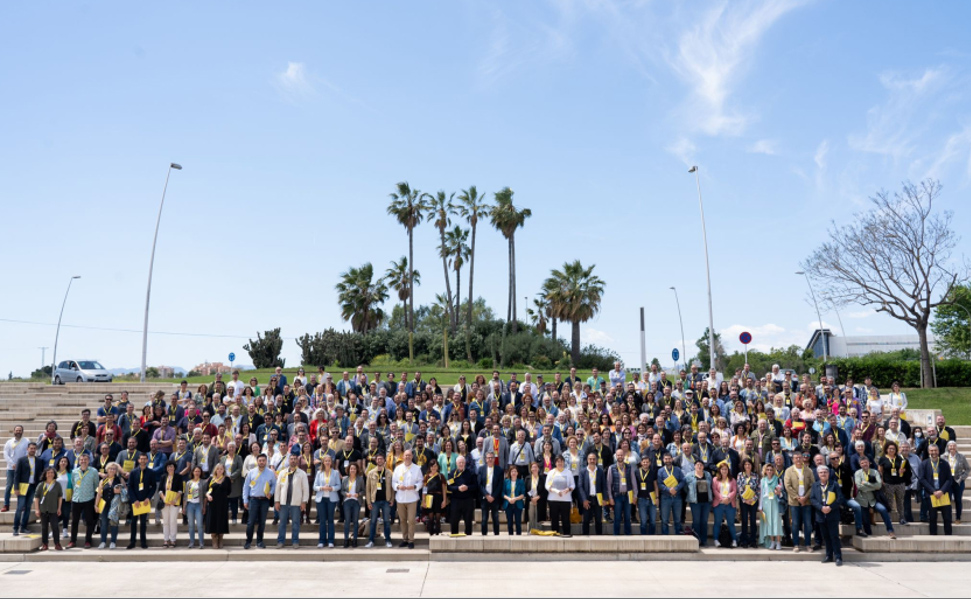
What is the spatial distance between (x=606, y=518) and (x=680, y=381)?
563 centimetres

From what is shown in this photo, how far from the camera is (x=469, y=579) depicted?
9.35 m

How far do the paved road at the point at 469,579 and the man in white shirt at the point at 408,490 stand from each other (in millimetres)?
691

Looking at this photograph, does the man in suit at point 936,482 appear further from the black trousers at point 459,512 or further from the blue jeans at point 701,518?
the black trousers at point 459,512

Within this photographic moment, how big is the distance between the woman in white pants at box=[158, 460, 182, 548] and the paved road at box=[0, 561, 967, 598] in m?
0.76

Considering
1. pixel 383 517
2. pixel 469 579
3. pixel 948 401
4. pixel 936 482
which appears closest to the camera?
pixel 469 579

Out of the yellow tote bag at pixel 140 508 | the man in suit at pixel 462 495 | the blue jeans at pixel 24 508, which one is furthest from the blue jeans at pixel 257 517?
the blue jeans at pixel 24 508

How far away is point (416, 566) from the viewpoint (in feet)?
33.7

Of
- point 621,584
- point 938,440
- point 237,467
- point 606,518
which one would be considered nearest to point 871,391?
point 938,440

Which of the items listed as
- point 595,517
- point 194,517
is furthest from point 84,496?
point 595,517

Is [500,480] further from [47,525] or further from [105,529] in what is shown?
[47,525]

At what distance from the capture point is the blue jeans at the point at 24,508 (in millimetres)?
11891

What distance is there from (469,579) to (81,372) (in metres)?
30.4

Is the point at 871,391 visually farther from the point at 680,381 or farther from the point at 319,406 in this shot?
the point at 319,406

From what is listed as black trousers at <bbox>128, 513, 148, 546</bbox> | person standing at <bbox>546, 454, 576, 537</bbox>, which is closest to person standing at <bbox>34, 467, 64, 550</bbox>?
black trousers at <bbox>128, 513, 148, 546</bbox>
